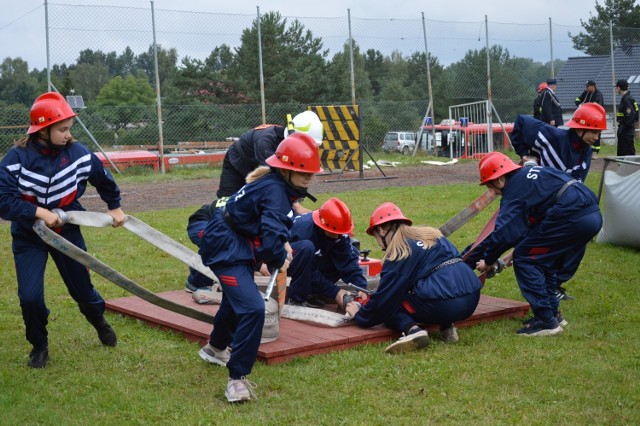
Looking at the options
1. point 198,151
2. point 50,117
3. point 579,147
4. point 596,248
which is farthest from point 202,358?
point 198,151

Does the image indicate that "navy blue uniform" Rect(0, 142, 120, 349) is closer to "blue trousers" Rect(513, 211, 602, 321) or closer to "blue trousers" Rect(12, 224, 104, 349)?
"blue trousers" Rect(12, 224, 104, 349)

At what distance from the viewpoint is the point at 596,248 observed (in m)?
10.8

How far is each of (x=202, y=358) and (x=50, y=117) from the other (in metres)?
2.04

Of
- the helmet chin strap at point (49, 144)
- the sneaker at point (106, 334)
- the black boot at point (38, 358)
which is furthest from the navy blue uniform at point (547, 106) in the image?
the black boot at point (38, 358)

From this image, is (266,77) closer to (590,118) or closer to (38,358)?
(590,118)

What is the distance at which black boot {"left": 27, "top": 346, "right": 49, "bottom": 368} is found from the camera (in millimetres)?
6176

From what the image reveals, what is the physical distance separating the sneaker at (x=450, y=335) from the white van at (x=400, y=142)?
17723 millimetres

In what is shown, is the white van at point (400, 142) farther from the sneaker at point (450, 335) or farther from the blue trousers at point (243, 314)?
the blue trousers at point (243, 314)

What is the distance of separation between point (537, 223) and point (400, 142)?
17540 millimetres

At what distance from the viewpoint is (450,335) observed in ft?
21.9

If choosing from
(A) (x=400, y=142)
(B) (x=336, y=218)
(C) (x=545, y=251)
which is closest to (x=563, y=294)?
(C) (x=545, y=251)

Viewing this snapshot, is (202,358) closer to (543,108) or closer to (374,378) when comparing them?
(374,378)

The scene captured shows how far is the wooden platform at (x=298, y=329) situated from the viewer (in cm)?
627

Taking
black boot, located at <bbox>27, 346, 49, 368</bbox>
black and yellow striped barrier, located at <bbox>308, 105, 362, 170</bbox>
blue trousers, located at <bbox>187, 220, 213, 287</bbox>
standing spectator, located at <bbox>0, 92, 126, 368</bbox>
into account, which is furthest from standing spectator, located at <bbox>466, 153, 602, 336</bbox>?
black and yellow striped barrier, located at <bbox>308, 105, 362, 170</bbox>
